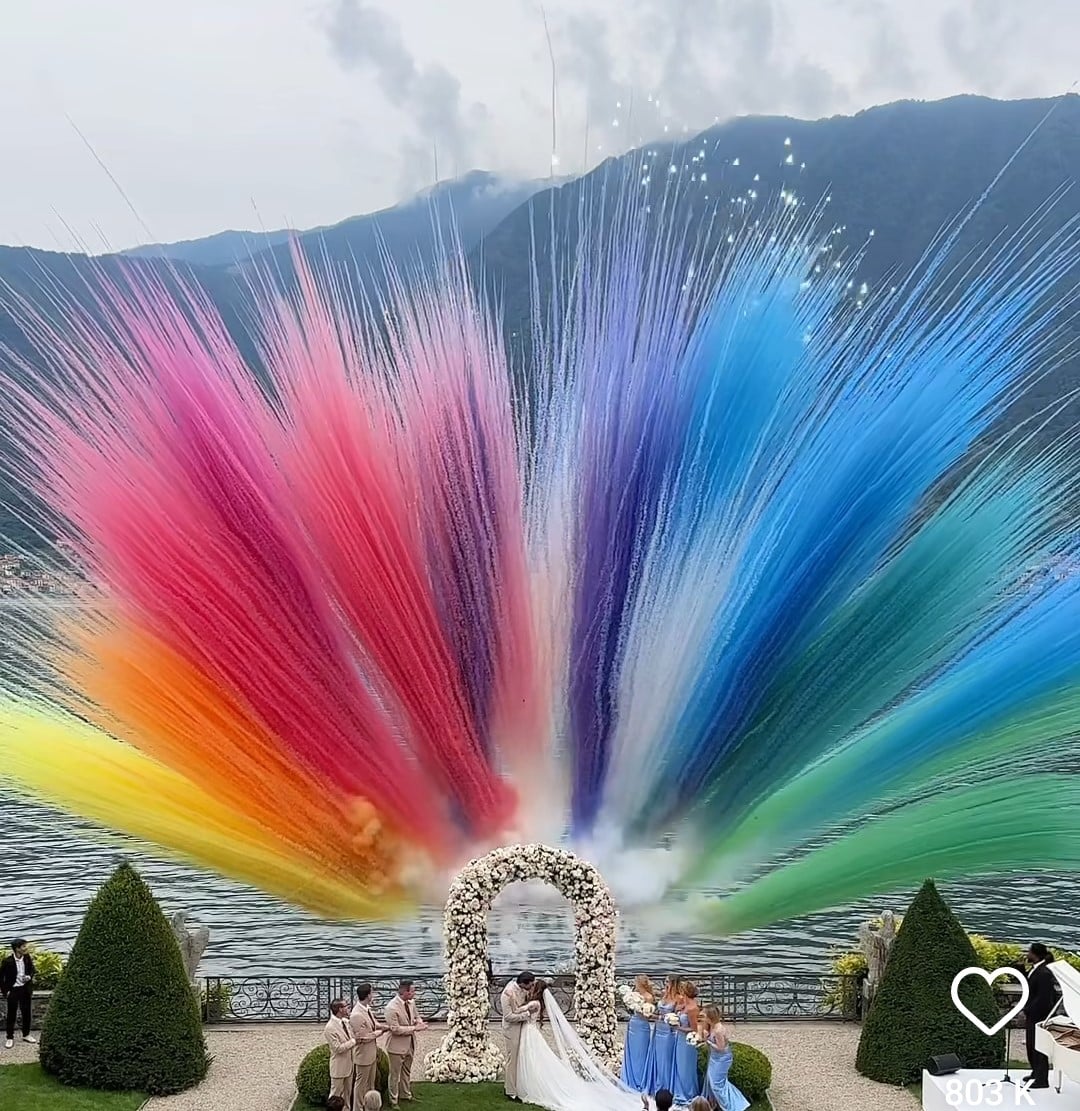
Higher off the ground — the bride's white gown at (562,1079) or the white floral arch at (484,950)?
the white floral arch at (484,950)

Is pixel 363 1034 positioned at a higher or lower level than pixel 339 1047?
higher

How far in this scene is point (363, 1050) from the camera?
11406mm

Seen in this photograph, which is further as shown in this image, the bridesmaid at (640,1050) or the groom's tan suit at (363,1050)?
the bridesmaid at (640,1050)

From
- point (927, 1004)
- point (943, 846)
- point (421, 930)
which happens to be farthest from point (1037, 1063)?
point (421, 930)

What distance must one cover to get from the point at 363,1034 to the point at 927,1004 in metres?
5.31

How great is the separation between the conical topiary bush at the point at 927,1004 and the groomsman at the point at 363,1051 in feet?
15.9

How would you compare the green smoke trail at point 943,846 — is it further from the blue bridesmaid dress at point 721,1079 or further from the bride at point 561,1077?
the bride at point 561,1077

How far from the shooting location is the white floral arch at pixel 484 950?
12508 millimetres

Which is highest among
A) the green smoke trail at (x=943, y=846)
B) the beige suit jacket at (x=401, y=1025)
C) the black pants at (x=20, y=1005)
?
the green smoke trail at (x=943, y=846)

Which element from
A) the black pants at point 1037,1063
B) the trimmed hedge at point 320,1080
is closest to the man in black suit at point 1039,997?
the black pants at point 1037,1063

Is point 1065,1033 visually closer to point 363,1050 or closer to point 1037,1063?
point 1037,1063

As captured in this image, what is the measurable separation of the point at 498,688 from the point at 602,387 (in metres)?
3.22

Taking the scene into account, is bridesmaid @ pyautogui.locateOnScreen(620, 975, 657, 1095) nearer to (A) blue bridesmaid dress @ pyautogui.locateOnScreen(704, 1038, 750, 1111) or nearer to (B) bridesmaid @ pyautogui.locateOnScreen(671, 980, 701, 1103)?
(B) bridesmaid @ pyautogui.locateOnScreen(671, 980, 701, 1103)

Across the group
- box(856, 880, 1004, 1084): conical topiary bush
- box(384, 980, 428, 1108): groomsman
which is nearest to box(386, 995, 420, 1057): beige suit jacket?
box(384, 980, 428, 1108): groomsman
